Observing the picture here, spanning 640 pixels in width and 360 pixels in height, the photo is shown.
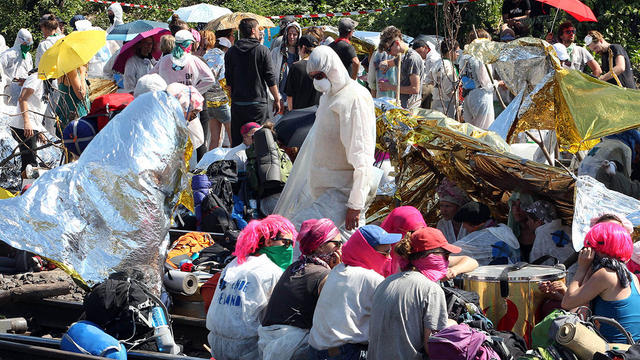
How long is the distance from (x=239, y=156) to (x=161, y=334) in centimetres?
400

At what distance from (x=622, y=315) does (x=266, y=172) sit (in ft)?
14.9

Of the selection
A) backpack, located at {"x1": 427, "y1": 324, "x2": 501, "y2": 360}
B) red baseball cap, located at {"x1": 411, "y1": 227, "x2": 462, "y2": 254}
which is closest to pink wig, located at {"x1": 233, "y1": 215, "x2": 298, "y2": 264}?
red baseball cap, located at {"x1": 411, "y1": 227, "x2": 462, "y2": 254}

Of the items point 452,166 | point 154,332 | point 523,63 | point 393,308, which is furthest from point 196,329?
point 523,63

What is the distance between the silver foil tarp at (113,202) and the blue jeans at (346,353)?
232cm

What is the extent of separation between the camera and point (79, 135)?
827cm

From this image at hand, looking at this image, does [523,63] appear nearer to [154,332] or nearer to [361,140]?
[361,140]

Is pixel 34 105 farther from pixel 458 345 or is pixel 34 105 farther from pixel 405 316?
pixel 458 345

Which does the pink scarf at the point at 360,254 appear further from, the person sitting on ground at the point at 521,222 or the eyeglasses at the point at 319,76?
the person sitting on ground at the point at 521,222

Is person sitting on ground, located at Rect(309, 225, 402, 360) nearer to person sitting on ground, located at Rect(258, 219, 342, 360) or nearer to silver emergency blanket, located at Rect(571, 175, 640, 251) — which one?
person sitting on ground, located at Rect(258, 219, 342, 360)

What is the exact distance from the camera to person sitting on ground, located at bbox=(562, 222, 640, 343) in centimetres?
519

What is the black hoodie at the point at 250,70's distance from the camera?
35.1 ft

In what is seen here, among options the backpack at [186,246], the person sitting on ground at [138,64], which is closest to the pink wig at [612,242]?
the backpack at [186,246]

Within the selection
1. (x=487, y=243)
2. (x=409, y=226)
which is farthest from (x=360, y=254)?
(x=487, y=243)

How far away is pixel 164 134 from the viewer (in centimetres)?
736
